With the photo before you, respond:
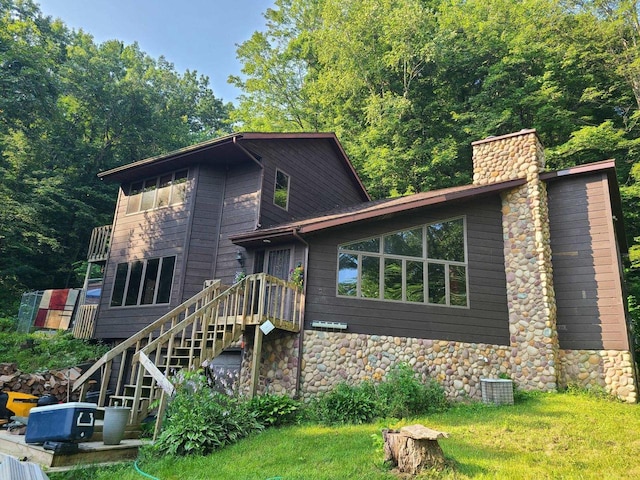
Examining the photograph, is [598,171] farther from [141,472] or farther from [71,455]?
[71,455]

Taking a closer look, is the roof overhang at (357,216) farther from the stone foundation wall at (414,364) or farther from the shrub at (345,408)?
the shrub at (345,408)

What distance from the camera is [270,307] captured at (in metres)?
8.87

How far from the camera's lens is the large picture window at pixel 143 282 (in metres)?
11.6

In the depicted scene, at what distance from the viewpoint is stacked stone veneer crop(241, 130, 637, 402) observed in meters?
8.72

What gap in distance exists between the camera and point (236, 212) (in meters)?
11.5

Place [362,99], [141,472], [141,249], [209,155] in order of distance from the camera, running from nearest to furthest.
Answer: [141,472]
[209,155]
[141,249]
[362,99]

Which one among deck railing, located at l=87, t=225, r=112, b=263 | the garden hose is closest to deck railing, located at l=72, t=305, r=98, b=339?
deck railing, located at l=87, t=225, r=112, b=263

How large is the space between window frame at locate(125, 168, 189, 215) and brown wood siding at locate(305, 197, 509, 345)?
4910 mm

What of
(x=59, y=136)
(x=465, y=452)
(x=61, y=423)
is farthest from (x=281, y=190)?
(x=59, y=136)

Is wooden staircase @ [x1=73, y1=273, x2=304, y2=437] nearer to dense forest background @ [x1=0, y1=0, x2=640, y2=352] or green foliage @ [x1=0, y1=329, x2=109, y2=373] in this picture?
green foliage @ [x1=0, y1=329, x2=109, y2=373]

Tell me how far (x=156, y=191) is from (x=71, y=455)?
340 inches

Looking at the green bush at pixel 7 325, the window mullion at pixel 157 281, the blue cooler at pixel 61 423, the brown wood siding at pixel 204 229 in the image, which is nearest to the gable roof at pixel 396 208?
the brown wood siding at pixel 204 229

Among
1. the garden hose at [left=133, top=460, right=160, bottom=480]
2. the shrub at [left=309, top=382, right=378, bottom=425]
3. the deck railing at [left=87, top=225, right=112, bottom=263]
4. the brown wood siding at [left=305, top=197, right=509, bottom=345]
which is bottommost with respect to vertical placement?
the garden hose at [left=133, top=460, right=160, bottom=480]

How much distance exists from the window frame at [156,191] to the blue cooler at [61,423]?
7.24 metres
